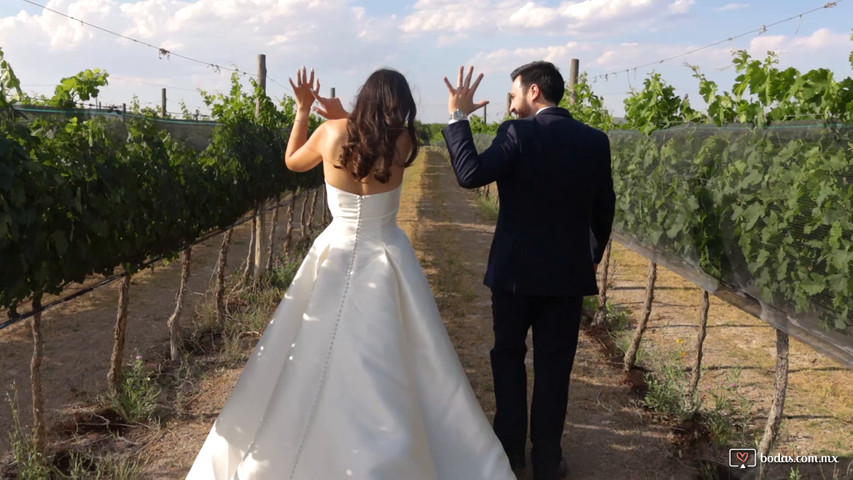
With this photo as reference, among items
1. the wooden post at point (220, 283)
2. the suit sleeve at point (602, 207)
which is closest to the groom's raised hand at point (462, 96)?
the suit sleeve at point (602, 207)

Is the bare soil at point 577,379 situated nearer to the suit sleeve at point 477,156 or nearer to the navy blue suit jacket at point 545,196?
the navy blue suit jacket at point 545,196

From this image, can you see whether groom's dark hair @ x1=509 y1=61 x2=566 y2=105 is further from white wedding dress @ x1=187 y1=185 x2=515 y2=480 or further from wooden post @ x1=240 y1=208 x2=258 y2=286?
wooden post @ x1=240 y1=208 x2=258 y2=286

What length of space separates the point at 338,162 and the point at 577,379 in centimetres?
313

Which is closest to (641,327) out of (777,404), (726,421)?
(726,421)

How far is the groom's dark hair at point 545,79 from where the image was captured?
3363 millimetres

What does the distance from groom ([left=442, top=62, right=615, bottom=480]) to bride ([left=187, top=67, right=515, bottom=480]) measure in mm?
324

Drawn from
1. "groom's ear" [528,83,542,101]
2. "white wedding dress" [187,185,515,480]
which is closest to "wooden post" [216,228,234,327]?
"white wedding dress" [187,185,515,480]

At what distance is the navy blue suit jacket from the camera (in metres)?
3.25

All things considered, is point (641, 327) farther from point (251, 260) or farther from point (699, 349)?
point (251, 260)

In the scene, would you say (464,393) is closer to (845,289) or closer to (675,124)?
(845,289)

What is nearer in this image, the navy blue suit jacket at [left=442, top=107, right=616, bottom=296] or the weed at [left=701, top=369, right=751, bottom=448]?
the navy blue suit jacket at [left=442, top=107, right=616, bottom=296]

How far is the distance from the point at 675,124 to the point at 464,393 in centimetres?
368

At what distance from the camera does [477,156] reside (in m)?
3.16

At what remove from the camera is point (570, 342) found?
3559 millimetres
